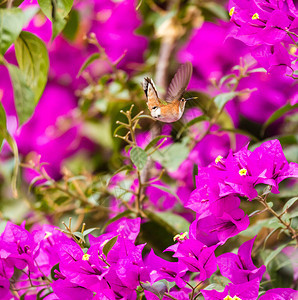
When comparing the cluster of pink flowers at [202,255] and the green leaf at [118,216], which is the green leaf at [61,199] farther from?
the cluster of pink flowers at [202,255]

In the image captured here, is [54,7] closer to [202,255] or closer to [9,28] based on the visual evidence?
[9,28]

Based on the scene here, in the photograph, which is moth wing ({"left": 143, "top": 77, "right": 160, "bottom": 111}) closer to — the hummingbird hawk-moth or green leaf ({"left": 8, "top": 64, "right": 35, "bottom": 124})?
the hummingbird hawk-moth

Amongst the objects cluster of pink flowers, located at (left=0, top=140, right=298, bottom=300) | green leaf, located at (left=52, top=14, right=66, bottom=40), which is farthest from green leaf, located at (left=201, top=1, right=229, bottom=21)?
cluster of pink flowers, located at (left=0, top=140, right=298, bottom=300)

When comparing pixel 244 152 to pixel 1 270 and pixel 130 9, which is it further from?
pixel 130 9

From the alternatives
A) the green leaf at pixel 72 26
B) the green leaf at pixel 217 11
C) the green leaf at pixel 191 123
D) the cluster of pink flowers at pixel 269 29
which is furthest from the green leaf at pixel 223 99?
the green leaf at pixel 72 26

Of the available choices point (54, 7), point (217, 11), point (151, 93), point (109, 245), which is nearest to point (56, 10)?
point (54, 7)

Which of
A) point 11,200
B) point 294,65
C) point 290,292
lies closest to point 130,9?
point 11,200
